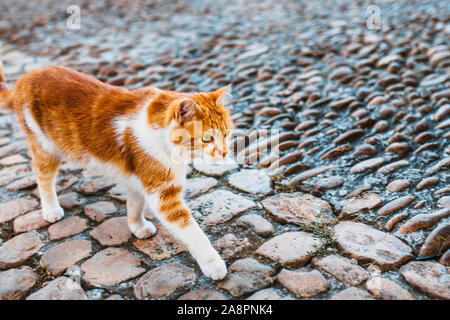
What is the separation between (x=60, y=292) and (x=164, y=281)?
0.56 m

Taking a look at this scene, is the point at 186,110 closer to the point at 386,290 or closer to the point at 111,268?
the point at 111,268

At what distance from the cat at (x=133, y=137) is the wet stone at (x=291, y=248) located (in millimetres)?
338

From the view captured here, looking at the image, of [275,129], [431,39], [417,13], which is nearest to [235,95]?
[275,129]

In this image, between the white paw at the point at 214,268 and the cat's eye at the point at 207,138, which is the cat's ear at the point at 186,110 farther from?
the white paw at the point at 214,268

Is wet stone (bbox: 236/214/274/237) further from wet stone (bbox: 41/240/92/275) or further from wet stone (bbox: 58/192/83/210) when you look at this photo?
wet stone (bbox: 58/192/83/210)

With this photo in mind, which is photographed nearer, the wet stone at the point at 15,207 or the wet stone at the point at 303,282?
the wet stone at the point at 303,282

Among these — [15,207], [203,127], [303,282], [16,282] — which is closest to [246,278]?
[303,282]

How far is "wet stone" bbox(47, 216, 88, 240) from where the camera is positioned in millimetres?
2703

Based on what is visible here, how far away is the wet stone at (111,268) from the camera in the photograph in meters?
2.27

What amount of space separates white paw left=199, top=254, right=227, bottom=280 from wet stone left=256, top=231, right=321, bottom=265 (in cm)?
30

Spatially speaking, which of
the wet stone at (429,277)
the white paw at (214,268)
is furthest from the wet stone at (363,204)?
the white paw at (214,268)

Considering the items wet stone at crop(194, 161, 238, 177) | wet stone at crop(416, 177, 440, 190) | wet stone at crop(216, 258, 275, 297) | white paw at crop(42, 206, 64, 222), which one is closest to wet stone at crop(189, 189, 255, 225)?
wet stone at crop(194, 161, 238, 177)

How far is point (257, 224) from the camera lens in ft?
8.77
